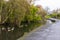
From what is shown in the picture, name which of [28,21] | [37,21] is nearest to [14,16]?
[28,21]

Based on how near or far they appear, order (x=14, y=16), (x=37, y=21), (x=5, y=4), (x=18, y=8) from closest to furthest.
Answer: (x=5, y=4)
(x=18, y=8)
(x=14, y=16)
(x=37, y=21)

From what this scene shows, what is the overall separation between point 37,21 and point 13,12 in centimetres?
2391

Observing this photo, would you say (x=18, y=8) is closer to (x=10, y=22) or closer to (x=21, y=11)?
(x=21, y=11)

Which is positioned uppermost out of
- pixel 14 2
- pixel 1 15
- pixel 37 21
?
pixel 14 2

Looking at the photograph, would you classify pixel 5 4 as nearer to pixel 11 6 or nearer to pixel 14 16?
pixel 11 6

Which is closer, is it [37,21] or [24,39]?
[24,39]

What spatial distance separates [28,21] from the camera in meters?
51.1

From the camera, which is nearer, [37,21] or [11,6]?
[11,6]

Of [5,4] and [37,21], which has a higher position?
[5,4]

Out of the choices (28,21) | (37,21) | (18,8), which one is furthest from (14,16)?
(37,21)

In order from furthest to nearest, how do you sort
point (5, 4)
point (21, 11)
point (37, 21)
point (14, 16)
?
point (37, 21), point (14, 16), point (21, 11), point (5, 4)

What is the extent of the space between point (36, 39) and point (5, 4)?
11615mm

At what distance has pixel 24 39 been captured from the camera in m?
18.7

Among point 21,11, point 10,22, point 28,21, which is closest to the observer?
point 21,11
